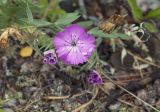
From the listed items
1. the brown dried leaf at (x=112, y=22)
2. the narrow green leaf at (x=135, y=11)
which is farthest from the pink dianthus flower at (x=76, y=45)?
the narrow green leaf at (x=135, y=11)

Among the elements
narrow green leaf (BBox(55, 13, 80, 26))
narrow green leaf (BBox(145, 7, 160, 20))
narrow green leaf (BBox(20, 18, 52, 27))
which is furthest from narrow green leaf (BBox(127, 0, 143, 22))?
narrow green leaf (BBox(20, 18, 52, 27))

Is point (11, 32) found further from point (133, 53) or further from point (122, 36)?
point (133, 53)

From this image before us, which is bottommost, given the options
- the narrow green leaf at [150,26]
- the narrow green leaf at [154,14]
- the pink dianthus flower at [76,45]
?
the pink dianthus flower at [76,45]

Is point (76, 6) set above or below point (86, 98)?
above

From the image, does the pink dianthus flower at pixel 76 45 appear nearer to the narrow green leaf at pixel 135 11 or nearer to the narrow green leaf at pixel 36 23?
the narrow green leaf at pixel 36 23

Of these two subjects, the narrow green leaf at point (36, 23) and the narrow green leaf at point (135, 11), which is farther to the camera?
the narrow green leaf at point (135, 11)

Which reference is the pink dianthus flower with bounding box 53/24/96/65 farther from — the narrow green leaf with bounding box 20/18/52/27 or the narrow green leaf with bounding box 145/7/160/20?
the narrow green leaf with bounding box 145/7/160/20

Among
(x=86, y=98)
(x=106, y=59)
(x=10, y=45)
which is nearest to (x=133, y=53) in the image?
(x=106, y=59)

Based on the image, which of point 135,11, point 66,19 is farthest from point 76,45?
point 135,11

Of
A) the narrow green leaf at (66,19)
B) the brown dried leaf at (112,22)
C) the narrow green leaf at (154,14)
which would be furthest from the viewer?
the narrow green leaf at (154,14)
